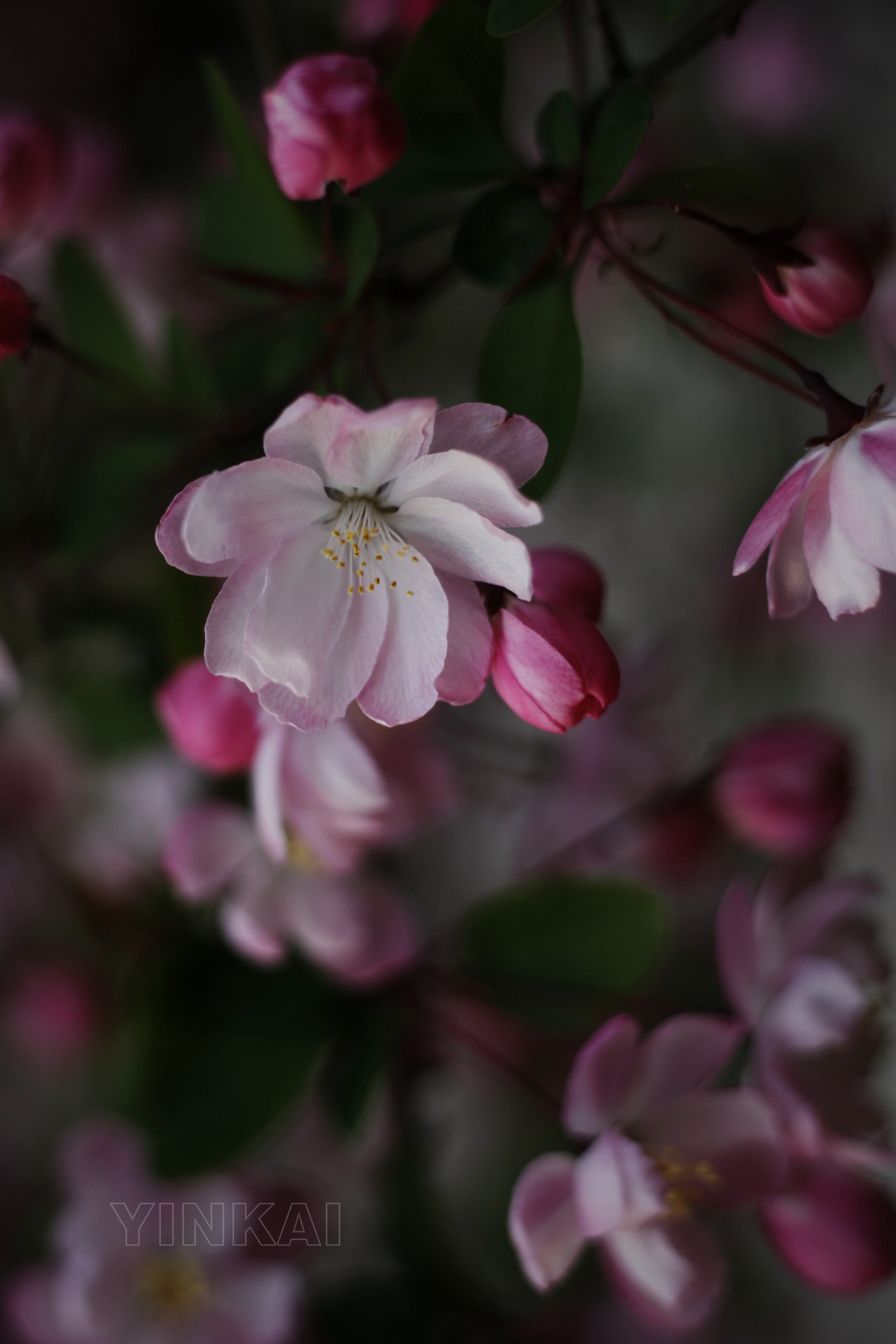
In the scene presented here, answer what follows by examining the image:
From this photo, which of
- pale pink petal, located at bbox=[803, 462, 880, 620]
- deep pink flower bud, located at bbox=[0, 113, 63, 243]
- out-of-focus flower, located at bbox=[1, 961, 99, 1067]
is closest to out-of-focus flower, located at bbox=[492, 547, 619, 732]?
pale pink petal, located at bbox=[803, 462, 880, 620]

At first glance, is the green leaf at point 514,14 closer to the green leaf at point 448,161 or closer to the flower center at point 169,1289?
the green leaf at point 448,161

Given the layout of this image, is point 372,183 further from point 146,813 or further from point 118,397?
point 146,813

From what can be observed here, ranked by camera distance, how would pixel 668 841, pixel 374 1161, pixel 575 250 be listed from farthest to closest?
1. pixel 374 1161
2. pixel 668 841
3. pixel 575 250

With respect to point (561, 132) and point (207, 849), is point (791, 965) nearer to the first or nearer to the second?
point (207, 849)

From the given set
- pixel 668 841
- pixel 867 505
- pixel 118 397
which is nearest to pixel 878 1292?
pixel 668 841

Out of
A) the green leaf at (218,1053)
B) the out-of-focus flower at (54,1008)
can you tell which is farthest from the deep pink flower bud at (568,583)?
the out-of-focus flower at (54,1008)

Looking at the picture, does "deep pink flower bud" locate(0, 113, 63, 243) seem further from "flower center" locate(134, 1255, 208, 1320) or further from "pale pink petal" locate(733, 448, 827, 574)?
"flower center" locate(134, 1255, 208, 1320)
